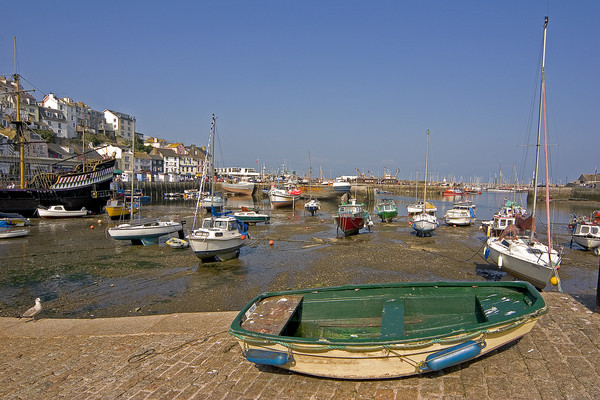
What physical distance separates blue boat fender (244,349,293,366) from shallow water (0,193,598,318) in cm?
714

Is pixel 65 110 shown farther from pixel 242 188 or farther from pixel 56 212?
pixel 56 212

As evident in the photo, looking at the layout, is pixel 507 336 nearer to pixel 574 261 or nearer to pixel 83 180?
pixel 574 261

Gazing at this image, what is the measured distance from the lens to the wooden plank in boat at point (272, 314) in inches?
266

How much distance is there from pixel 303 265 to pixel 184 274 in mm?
6310

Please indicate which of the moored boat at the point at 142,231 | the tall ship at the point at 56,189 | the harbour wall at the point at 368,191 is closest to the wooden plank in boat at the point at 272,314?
the moored boat at the point at 142,231

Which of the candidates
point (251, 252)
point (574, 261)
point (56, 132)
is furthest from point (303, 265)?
point (56, 132)

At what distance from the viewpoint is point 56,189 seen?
44.3 m

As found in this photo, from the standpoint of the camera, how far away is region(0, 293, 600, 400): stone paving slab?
225 inches

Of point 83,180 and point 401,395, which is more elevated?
point 83,180

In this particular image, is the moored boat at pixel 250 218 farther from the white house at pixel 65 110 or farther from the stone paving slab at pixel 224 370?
the white house at pixel 65 110

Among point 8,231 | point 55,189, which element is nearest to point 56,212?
point 55,189

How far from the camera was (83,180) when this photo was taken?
153 ft

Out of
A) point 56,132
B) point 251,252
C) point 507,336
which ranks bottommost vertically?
point 251,252

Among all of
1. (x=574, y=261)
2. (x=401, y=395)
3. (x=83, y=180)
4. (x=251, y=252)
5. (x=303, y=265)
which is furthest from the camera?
(x=83, y=180)
